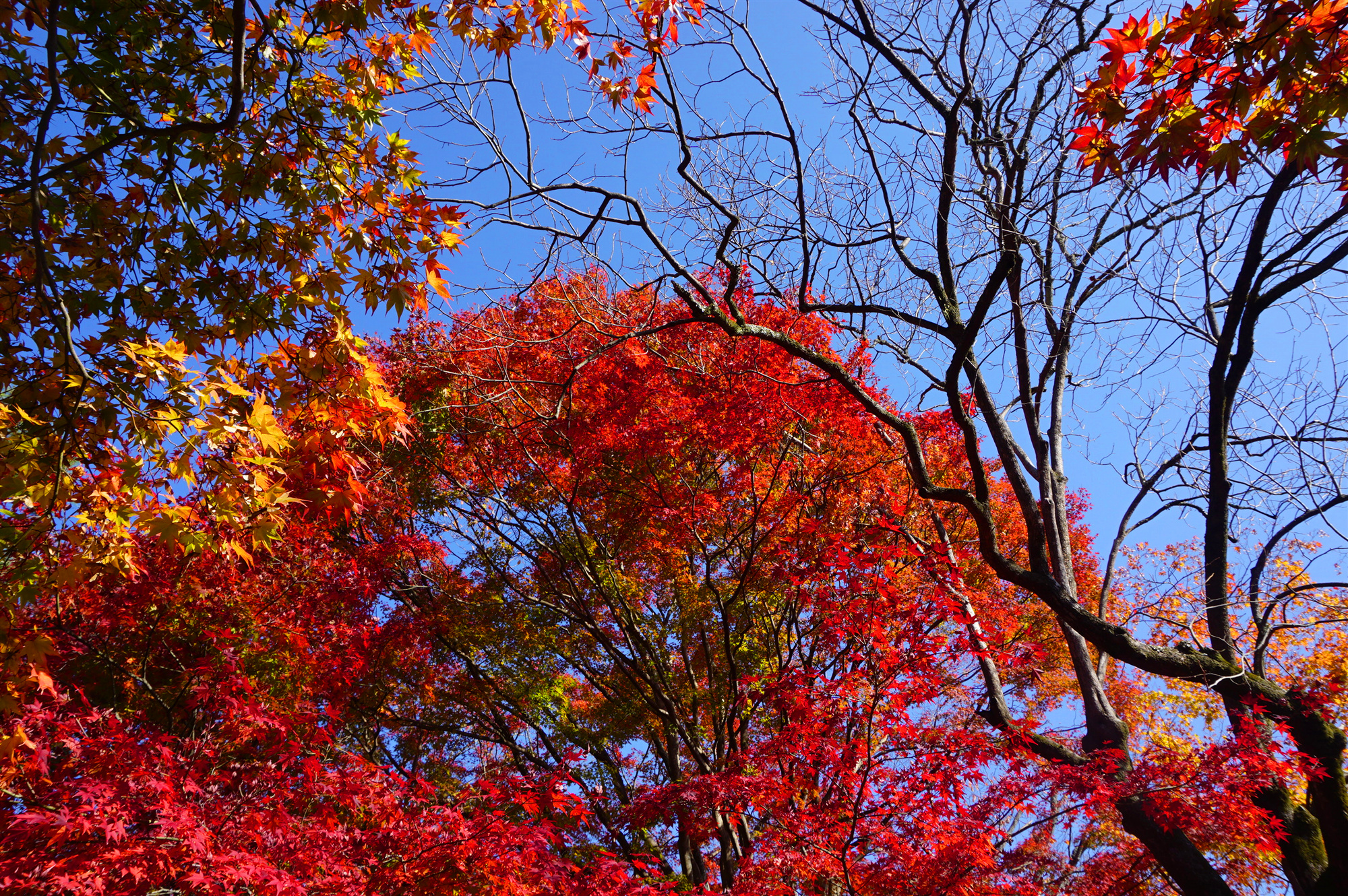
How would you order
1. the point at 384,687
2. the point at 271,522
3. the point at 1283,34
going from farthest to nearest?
1. the point at 384,687
2. the point at 271,522
3. the point at 1283,34

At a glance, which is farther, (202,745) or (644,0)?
(202,745)

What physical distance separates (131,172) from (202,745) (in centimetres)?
408

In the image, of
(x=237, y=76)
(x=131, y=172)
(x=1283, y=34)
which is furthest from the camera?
(x=131, y=172)

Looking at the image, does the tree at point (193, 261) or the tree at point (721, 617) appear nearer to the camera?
the tree at point (193, 261)

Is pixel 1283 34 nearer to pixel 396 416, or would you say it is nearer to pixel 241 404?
pixel 396 416

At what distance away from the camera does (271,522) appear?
3512 millimetres

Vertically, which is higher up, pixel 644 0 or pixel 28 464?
pixel 644 0

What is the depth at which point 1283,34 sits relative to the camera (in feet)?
8.59

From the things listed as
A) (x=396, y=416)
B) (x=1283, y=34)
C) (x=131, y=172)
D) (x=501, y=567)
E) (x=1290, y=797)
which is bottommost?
→ (x=1290, y=797)

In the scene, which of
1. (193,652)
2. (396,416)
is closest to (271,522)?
(396,416)

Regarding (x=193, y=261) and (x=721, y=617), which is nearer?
(x=193, y=261)

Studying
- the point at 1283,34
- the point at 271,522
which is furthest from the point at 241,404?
the point at 1283,34

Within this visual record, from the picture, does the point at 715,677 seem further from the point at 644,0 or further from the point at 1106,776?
the point at 644,0

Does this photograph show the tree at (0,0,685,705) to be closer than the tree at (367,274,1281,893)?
Yes
